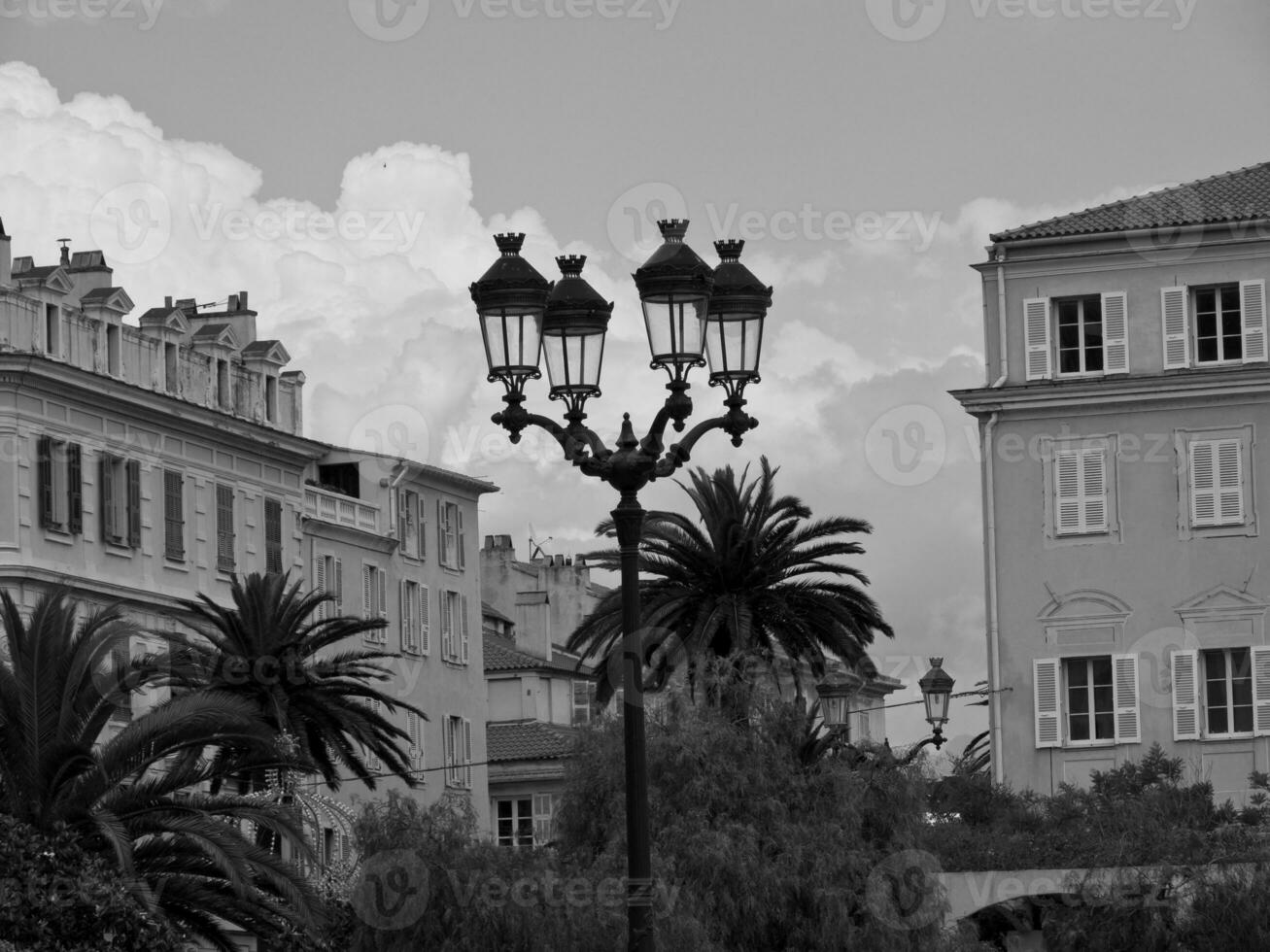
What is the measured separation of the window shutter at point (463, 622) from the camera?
8238 centimetres

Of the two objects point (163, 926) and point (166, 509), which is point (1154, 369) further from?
point (163, 926)

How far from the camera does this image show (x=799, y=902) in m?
41.9

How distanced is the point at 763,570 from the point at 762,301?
33.7 metres

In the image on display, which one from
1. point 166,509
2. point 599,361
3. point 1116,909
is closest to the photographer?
point 599,361

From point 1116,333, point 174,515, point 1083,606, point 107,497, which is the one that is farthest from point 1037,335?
point 174,515

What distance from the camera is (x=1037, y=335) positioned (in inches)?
2345

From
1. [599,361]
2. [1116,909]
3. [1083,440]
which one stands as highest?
[1083,440]

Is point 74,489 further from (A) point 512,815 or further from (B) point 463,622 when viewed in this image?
(A) point 512,815

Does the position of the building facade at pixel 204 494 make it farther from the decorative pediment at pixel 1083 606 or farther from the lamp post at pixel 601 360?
the lamp post at pixel 601 360

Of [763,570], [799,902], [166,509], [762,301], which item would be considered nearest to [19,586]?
[166,509]

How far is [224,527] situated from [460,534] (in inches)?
596

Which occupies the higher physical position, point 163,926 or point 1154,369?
point 1154,369

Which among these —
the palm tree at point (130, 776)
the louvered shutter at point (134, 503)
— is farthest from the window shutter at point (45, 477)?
the palm tree at point (130, 776)

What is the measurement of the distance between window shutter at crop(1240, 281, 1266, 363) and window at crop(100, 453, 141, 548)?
23481 mm
